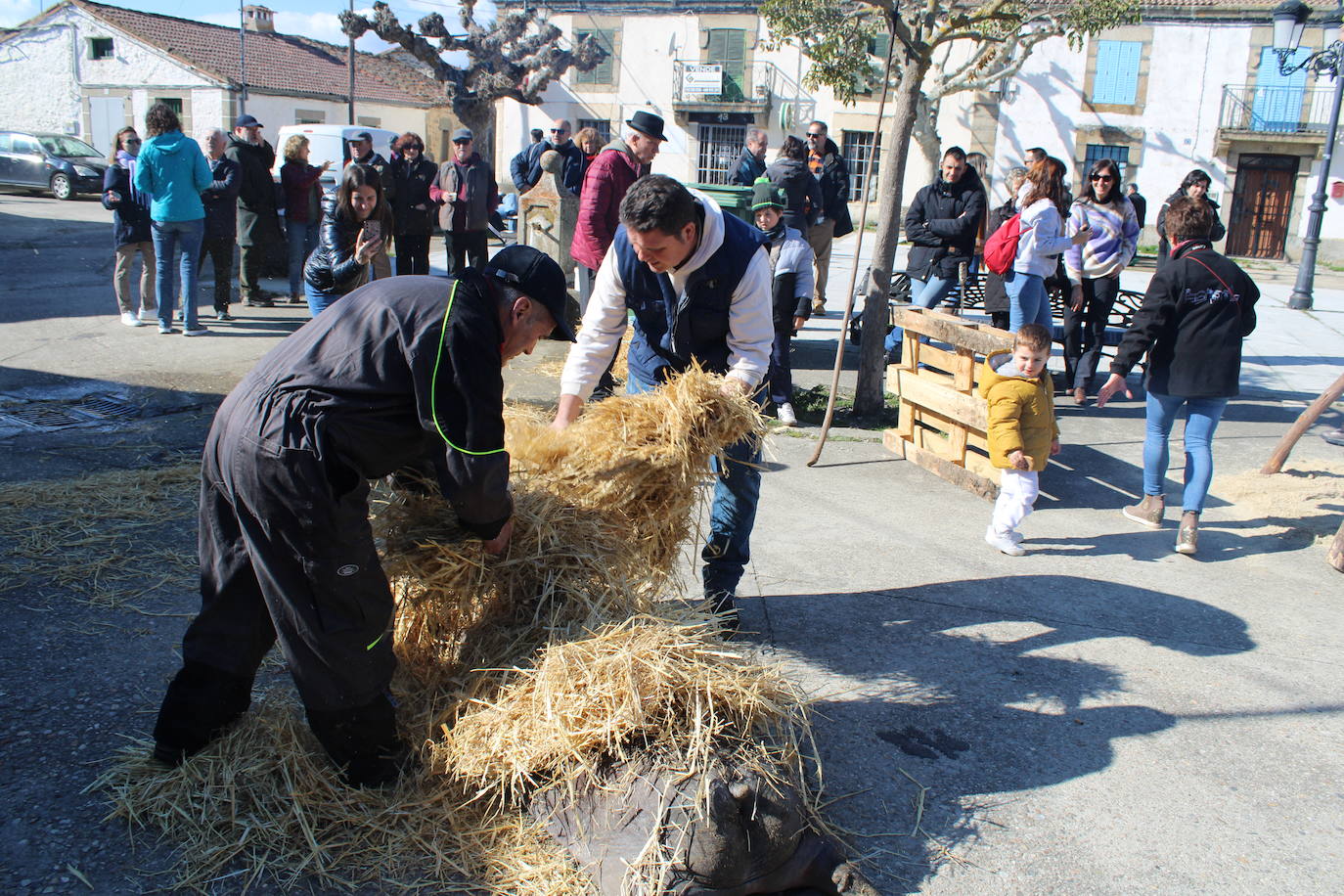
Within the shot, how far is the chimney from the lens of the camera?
1781 inches

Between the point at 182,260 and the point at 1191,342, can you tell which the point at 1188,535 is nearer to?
the point at 1191,342

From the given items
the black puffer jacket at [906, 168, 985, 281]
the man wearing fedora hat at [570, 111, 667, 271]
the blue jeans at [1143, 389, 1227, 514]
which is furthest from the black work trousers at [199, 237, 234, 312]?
the blue jeans at [1143, 389, 1227, 514]

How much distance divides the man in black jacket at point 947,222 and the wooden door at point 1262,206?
28.9 metres

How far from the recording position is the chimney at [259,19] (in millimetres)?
45250

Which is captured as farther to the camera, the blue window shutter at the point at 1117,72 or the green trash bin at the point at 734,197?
the blue window shutter at the point at 1117,72

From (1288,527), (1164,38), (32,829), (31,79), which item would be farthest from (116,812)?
(31,79)

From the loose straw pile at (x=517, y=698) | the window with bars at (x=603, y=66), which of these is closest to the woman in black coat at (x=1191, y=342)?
the loose straw pile at (x=517, y=698)

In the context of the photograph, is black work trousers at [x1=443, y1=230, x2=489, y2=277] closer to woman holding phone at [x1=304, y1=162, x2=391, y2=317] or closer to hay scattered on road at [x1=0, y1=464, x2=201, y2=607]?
woman holding phone at [x1=304, y1=162, x2=391, y2=317]

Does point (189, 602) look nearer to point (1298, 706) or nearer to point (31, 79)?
point (1298, 706)

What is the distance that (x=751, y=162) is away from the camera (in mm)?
11203

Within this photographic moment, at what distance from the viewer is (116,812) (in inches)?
111

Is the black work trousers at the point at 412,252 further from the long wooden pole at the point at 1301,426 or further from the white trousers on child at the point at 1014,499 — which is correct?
the long wooden pole at the point at 1301,426

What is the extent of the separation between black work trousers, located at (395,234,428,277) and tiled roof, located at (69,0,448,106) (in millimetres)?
31427

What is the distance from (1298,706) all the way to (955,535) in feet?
6.47
